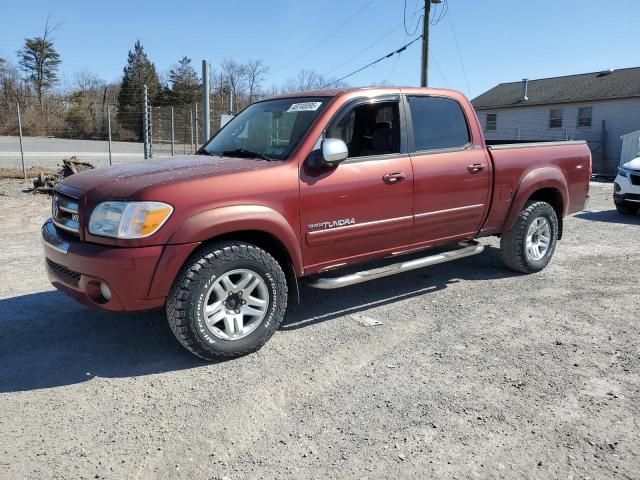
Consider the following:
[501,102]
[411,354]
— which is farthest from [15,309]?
[501,102]

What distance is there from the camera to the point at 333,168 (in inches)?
161

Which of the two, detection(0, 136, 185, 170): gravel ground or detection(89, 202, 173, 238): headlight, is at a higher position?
detection(0, 136, 185, 170): gravel ground

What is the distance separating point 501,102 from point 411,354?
3202cm

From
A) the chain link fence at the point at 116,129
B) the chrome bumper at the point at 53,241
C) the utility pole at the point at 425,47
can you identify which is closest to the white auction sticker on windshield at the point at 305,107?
the chrome bumper at the point at 53,241

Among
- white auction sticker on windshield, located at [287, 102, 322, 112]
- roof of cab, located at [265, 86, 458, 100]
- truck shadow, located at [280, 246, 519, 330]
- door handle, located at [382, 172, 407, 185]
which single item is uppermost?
roof of cab, located at [265, 86, 458, 100]

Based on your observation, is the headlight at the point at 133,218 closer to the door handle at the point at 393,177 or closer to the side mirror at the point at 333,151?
the side mirror at the point at 333,151

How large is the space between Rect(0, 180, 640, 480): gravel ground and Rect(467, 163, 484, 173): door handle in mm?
1225

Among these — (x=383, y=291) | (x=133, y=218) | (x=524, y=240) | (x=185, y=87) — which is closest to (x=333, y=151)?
(x=133, y=218)

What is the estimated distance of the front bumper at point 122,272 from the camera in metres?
3.30

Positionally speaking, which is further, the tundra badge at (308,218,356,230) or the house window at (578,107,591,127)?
the house window at (578,107,591,127)

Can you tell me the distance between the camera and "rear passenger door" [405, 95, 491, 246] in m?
4.71

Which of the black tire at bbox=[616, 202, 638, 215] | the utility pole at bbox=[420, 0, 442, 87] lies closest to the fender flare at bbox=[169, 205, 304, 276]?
the black tire at bbox=[616, 202, 638, 215]

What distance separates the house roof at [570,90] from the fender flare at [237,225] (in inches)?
1065

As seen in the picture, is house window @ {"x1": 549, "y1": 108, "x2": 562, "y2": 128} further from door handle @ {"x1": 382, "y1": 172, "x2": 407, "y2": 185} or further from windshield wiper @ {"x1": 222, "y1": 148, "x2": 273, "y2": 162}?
windshield wiper @ {"x1": 222, "y1": 148, "x2": 273, "y2": 162}
